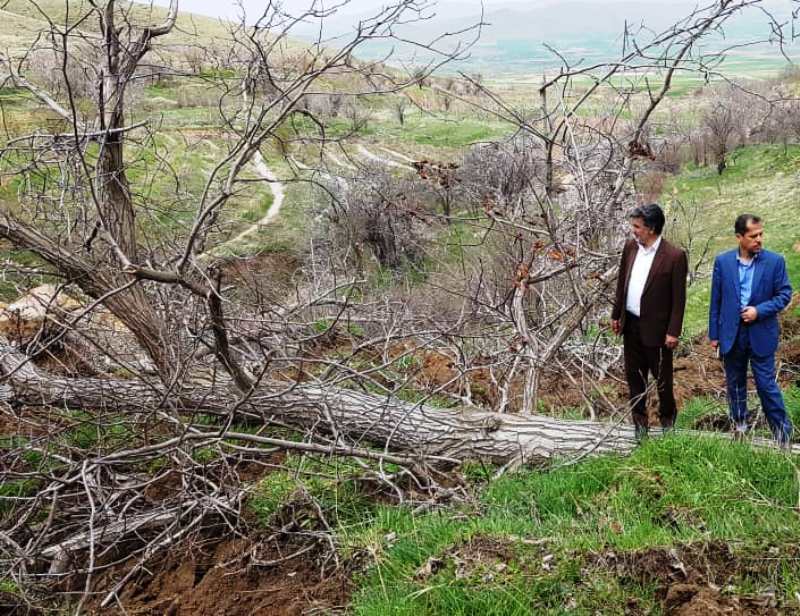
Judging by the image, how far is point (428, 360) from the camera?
833 cm

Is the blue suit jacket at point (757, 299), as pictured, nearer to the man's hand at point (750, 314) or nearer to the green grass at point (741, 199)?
the man's hand at point (750, 314)

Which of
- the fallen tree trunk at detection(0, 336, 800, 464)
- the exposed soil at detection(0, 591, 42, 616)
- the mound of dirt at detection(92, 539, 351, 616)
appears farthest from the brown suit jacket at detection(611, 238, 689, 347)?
the exposed soil at detection(0, 591, 42, 616)

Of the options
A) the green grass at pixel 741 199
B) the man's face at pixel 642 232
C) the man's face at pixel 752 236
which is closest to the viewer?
the man's face at pixel 752 236

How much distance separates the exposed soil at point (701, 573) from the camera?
2.56m

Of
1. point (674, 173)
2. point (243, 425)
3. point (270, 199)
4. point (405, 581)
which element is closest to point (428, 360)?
point (243, 425)

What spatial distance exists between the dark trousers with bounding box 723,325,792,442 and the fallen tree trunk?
80 cm

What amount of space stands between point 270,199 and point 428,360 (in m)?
21.6

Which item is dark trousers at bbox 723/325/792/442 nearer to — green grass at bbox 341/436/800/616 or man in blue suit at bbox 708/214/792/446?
man in blue suit at bbox 708/214/792/446

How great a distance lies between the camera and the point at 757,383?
4484 millimetres

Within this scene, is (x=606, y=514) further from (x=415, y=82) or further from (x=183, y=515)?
(x=415, y=82)

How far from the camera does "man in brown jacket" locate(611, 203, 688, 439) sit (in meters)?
4.34

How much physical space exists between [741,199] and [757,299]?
2098 centimetres

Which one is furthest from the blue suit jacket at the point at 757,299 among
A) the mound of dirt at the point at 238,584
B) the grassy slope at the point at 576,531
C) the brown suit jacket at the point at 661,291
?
the mound of dirt at the point at 238,584

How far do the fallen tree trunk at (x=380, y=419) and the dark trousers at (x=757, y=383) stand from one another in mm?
799
